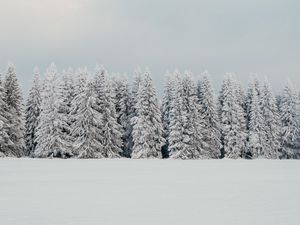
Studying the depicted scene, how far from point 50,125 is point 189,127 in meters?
20.3

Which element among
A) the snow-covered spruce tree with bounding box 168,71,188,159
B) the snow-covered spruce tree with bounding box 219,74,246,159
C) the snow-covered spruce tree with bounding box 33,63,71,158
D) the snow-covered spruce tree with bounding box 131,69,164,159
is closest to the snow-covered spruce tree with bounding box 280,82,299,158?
the snow-covered spruce tree with bounding box 219,74,246,159

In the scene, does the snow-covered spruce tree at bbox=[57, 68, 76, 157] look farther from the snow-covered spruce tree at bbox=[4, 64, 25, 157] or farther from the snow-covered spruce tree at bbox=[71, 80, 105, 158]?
the snow-covered spruce tree at bbox=[4, 64, 25, 157]

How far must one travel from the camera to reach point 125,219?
10.9m

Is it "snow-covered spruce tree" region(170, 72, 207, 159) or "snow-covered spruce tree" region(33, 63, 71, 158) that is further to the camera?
"snow-covered spruce tree" region(170, 72, 207, 159)

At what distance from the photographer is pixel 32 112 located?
62.5 meters

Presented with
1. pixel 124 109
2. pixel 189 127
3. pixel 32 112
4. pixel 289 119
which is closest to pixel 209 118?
pixel 189 127

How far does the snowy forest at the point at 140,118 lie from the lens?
184ft

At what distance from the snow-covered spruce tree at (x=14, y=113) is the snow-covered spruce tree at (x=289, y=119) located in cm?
4370

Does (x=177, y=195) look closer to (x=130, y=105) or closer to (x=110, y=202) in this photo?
(x=110, y=202)

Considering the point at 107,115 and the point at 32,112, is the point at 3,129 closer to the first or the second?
the point at 32,112

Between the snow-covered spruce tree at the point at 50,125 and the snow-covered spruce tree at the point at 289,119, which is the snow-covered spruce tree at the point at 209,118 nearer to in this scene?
the snow-covered spruce tree at the point at 289,119

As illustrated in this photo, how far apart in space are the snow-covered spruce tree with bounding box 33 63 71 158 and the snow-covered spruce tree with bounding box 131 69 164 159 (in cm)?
1012

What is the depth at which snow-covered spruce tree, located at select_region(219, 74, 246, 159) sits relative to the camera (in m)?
65.1

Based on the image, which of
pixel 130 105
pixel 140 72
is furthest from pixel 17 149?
pixel 140 72
